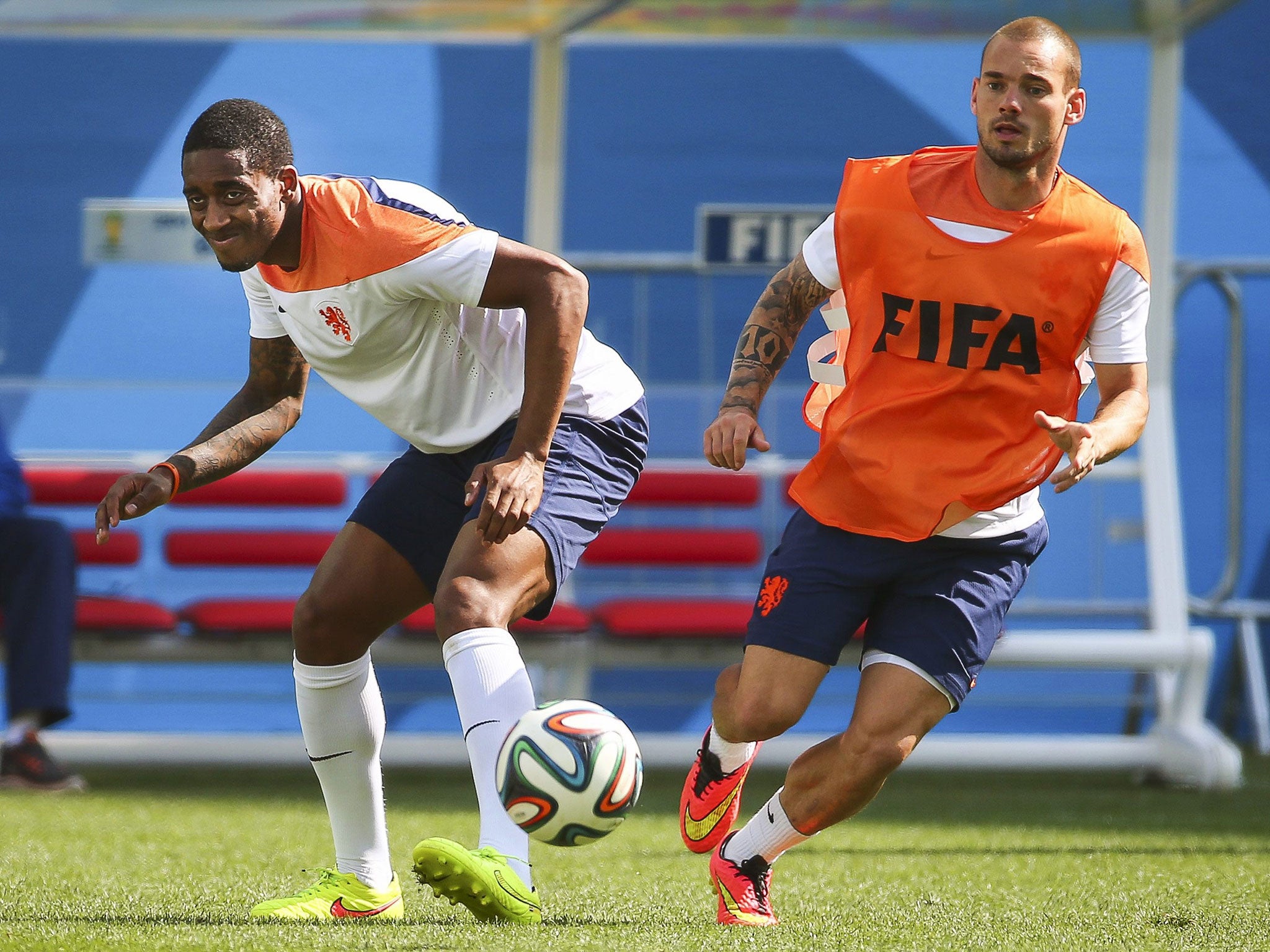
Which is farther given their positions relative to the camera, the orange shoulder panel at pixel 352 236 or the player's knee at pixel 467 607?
the orange shoulder panel at pixel 352 236

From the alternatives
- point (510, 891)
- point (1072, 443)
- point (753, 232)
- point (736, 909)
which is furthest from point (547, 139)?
point (510, 891)

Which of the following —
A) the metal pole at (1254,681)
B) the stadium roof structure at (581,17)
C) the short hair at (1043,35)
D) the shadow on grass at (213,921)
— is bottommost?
the metal pole at (1254,681)

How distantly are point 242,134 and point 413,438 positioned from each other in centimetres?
71

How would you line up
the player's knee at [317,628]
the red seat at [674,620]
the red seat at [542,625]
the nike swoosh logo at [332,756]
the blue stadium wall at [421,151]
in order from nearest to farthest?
the player's knee at [317,628] < the nike swoosh logo at [332,756] < the red seat at [542,625] < the red seat at [674,620] < the blue stadium wall at [421,151]

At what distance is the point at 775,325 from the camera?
3.41m

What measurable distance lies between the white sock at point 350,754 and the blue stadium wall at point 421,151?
3.89m

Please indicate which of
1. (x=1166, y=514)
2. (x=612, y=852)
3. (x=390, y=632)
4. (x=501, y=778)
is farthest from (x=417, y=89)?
(x=501, y=778)

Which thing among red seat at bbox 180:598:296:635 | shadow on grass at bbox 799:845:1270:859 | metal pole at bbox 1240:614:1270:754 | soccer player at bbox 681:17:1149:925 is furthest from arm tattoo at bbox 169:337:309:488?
metal pole at bbox 1240:614:1270:754

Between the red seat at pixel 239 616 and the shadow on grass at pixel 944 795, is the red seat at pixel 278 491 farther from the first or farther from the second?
the shadow on grass at pixel 944 795

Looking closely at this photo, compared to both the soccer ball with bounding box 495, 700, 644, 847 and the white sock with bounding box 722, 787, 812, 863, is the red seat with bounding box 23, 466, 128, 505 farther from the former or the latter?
the soccer ball with bounding box 495, 700, 644, 847

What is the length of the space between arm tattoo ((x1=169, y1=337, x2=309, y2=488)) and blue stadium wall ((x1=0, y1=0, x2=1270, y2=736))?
362cm

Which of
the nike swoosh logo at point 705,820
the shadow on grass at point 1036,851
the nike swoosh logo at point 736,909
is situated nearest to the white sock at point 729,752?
the nike swoosh logo at point 705,820

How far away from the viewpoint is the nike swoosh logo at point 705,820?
356 cm

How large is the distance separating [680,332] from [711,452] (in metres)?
4.13
